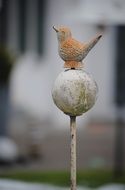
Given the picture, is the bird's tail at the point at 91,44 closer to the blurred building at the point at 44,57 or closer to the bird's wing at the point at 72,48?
the bird's wing at the point at 72,48

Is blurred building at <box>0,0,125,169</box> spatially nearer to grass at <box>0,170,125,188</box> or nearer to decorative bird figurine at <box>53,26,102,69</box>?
grass at <box>0,170,125,188</box>

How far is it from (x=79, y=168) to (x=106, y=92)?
199 inches

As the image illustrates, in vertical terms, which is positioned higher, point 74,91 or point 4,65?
point 4,65

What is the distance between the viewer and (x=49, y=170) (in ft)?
35.8

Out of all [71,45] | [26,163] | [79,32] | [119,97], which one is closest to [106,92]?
[119,97]

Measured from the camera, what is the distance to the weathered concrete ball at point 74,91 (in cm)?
398

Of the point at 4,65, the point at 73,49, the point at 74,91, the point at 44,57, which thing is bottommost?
the point at 74,91

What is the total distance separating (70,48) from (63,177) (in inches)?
235

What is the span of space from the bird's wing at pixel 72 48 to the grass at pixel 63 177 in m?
5.16

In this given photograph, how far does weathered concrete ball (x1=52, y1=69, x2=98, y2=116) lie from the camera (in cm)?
398

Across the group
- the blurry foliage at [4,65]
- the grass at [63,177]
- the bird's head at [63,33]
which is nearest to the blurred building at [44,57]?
the blurry foliage at [4,65]

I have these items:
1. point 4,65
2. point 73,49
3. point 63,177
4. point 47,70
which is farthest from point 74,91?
point 47,70

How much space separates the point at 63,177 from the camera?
9.94 m

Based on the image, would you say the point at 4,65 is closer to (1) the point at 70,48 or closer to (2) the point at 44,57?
(2) the point at 44,57
